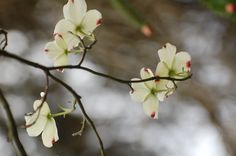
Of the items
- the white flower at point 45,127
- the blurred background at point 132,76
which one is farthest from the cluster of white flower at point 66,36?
the blurred background at point 132,76

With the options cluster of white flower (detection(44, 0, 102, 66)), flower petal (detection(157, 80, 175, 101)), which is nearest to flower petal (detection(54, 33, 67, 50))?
cluster of white flower (detection(44, 0, 102, 66))

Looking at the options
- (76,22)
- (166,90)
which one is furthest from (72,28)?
(166,90)

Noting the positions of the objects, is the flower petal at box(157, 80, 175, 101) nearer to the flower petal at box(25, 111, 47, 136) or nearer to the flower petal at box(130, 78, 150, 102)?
the flower petal at box(130, 78, 150, 102)

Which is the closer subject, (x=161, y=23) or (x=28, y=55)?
(x=161, y=23)

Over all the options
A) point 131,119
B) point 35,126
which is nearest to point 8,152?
point 131,119

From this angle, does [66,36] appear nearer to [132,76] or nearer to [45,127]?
[45,127]

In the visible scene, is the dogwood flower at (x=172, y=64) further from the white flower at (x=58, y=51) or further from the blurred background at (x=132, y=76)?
the blurred background at (x=132, y=76)

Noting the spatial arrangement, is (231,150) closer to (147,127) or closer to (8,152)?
(147,127)

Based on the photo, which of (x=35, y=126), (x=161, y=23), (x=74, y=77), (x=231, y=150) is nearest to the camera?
(x=35, y=126)
